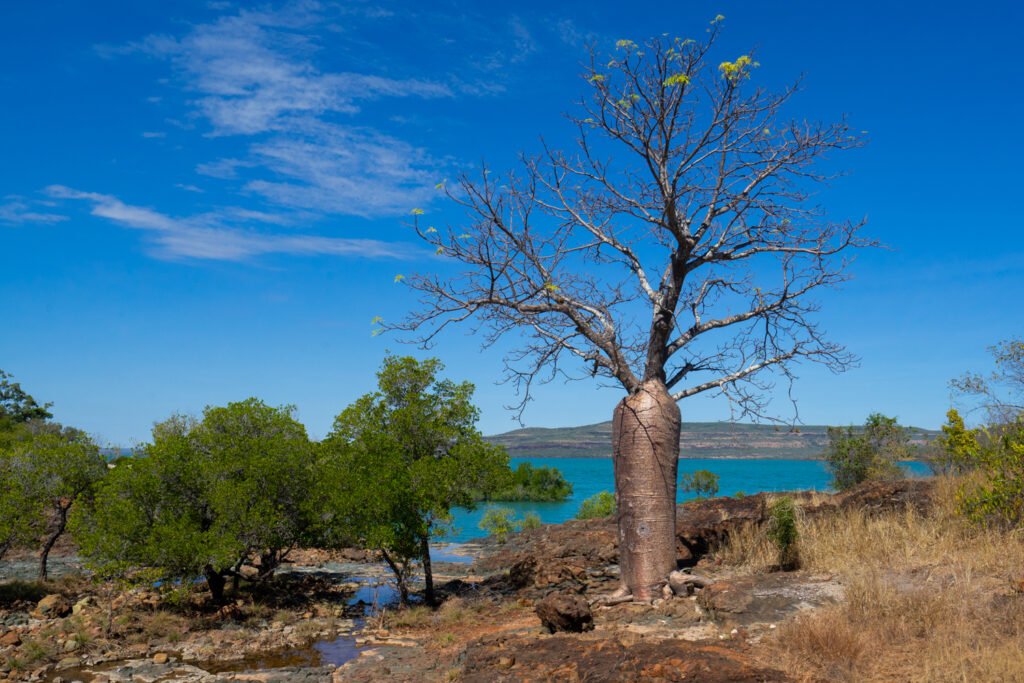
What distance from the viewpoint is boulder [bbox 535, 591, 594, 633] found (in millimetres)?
9000

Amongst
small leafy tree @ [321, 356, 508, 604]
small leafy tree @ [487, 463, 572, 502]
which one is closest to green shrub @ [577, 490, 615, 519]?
small leafy tree @ [321, 356, 508, 604]

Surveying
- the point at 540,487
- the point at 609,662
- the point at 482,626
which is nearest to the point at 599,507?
the point at 482,626

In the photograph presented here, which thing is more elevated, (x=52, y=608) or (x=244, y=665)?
(x=52, y=608)

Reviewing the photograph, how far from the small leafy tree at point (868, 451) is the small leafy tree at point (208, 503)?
2408 cm

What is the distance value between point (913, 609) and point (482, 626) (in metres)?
7.05

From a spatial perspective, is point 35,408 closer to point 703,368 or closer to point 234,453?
point 234,453

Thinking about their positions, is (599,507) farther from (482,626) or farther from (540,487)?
(540,487)

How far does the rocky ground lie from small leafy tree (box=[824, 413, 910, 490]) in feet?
48.5

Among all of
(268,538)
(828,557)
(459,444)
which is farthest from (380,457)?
(828,557)

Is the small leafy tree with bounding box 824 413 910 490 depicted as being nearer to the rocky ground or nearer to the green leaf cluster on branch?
the rocky ground

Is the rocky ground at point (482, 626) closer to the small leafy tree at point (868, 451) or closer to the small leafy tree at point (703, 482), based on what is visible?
the small leafy tree at point (868, 451)

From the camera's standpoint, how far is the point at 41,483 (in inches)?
714

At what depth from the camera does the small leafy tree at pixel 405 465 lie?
50.1ft

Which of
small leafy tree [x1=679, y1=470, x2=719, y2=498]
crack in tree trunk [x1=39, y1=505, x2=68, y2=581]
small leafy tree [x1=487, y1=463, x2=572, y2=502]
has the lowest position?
small leafy tree [x1=487, y1=463, x2=572, y2=502]
